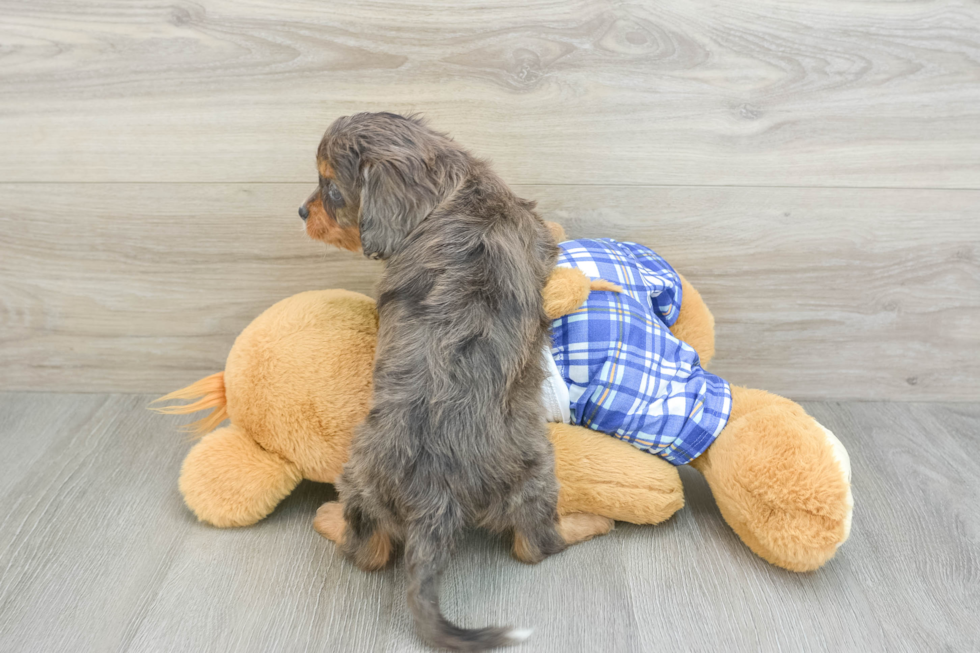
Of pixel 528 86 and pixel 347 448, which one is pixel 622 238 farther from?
pixel 347 448

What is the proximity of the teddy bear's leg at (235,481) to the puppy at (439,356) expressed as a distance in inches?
7.2

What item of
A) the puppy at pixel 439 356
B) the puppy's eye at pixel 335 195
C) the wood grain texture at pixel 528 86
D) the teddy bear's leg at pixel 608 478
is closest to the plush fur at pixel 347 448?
the teddy bear's leg at pixel 608 478

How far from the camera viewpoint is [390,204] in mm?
908

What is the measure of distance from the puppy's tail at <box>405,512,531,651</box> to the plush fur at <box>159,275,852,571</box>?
9.3 inches

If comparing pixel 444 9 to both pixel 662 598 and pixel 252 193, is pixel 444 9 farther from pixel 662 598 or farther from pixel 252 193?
pixel 662 598

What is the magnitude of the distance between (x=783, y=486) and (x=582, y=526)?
1.00 ft

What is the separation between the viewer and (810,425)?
1.03 m

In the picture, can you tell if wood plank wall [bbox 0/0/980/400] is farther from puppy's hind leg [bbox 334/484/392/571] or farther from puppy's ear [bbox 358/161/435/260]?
puppy's hind leg [bbox 334/484/392/571]

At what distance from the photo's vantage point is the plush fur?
100 centimetres

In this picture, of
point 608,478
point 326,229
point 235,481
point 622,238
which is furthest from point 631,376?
point 235,481

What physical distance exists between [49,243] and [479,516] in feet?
3.48

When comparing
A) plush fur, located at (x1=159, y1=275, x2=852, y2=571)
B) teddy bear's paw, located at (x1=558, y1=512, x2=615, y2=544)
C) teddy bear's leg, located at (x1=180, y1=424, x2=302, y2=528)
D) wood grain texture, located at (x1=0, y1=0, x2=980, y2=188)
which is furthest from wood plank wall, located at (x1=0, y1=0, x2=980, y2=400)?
teddy bear's paw, located at (x1=558, y1=512, x2=615, y2=544)

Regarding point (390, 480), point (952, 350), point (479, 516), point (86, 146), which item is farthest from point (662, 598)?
point (86, 146)

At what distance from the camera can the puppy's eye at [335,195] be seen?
954 mm
